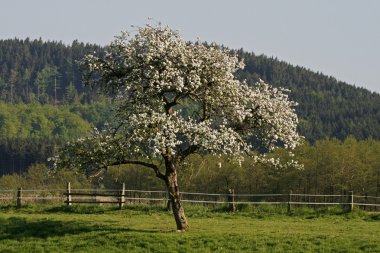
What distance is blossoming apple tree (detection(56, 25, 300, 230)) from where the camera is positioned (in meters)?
31.0

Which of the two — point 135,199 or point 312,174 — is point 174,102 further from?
point 312,174

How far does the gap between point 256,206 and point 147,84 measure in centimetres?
1826

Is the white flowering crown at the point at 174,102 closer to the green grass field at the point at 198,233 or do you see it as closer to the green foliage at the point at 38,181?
the green grass field at the point at 198,233

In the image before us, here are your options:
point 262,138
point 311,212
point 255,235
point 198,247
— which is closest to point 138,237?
point 198,247

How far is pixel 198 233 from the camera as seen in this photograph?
32.7 meters

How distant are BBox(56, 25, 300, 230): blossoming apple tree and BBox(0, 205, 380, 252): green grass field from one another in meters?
2.57

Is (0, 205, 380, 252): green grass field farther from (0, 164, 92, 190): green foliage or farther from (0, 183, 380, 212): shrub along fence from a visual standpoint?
(0, 164, 92, 190): green foliage

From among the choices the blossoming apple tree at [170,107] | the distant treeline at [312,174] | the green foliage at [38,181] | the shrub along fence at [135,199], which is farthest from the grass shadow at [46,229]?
the green foliage at [38,181]

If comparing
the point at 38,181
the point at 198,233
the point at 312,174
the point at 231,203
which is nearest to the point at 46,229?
the point at 198,233

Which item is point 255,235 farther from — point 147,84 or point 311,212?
point 311,212

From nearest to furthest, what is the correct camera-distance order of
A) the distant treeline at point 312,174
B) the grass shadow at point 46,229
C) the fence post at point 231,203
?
1. the grass shadow at point 46,229
2. the fence post at point 231,203
3. the distant treeline at point 312,174

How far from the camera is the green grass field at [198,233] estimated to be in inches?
1197

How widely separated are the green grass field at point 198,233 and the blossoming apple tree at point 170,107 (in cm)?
257

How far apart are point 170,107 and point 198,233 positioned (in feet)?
21.3
